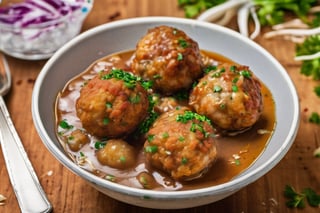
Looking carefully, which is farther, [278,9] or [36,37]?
[278,9]

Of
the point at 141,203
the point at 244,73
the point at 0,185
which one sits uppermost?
the point at 244,73

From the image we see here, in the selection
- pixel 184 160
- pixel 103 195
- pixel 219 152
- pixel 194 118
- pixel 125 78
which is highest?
pixel 125 78

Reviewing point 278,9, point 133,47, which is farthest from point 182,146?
point 278,9

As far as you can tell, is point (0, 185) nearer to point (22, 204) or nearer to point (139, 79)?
point (22, 204)

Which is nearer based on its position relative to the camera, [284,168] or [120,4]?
[284,168]

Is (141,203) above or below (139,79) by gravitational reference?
below

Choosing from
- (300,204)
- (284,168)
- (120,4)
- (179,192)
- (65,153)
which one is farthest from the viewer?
(120,4)

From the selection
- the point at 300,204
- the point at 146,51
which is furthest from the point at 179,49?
the point at 300,204

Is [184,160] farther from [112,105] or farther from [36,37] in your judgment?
[36,37]
